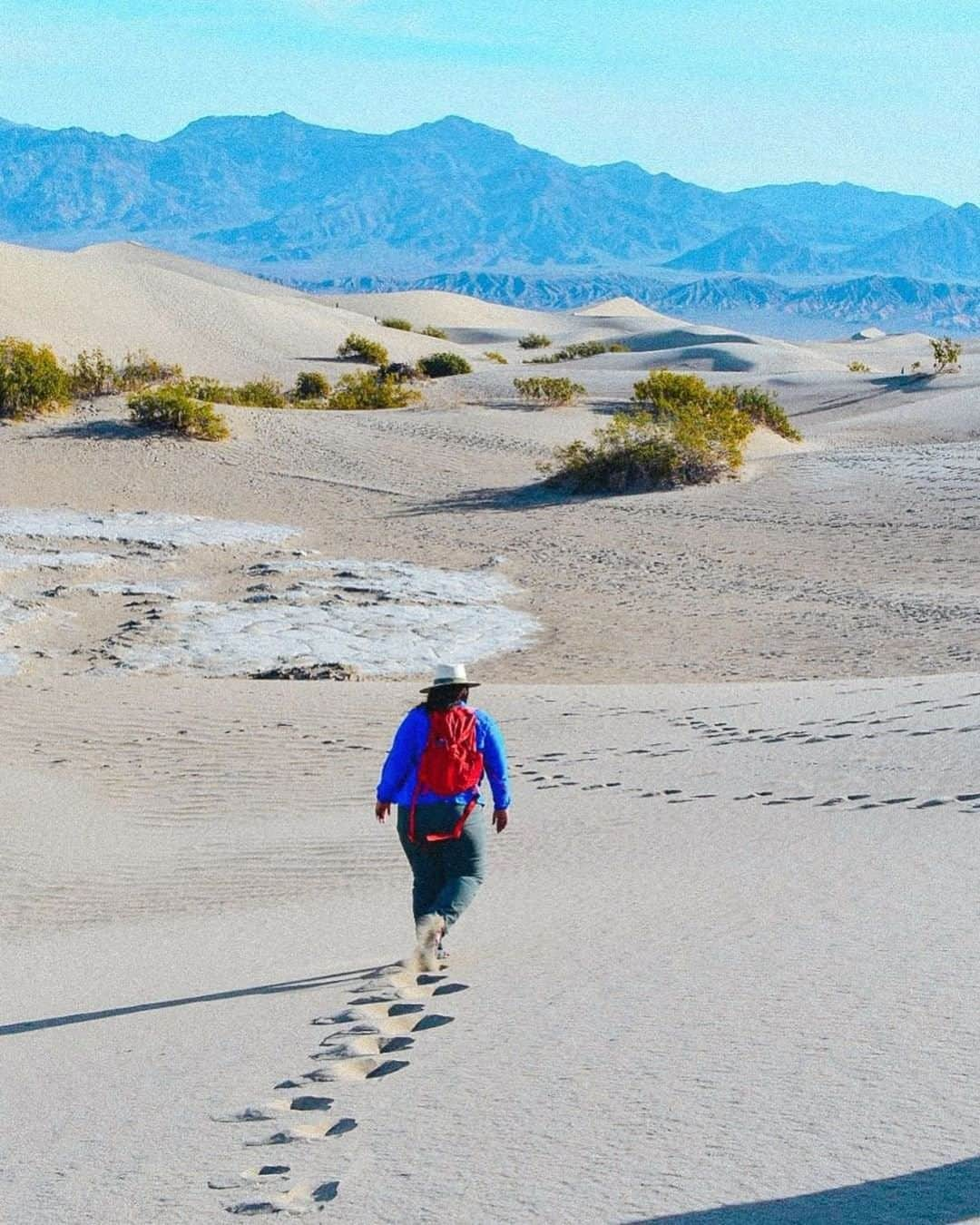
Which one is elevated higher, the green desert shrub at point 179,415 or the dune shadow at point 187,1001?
the green desert shrub at point 179,415

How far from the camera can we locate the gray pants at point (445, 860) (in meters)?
6.22

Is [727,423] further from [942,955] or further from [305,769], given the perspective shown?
[942,955]

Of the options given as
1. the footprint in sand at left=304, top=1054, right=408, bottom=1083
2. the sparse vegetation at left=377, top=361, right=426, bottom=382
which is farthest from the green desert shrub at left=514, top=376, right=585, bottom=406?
the footprint in sand at left=304, top=1054, right=408, bottom=1083

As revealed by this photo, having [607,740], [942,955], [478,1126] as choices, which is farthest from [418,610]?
[478,1126]

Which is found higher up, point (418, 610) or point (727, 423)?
point (727, 423)

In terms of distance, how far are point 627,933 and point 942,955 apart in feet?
4.60

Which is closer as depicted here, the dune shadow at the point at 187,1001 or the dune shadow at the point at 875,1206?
the dune shadow at the point at 875,1206

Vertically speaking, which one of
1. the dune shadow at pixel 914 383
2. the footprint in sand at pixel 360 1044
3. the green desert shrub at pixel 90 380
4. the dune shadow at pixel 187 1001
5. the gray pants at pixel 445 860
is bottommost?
the dune shadow at pixel 187 1001

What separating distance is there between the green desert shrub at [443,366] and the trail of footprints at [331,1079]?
3942 cm

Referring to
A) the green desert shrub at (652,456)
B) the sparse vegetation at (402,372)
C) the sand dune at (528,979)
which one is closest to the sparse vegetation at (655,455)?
the green desert shrub at (652,456)

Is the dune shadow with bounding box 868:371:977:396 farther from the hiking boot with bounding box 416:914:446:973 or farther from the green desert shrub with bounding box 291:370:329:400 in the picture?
the hiking boot with bounding box 416:914:446:973

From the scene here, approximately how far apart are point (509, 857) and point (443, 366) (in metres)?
37.2

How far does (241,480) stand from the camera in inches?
996

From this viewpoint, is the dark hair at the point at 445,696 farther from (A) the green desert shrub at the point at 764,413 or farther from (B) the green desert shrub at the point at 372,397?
(B) the green desert shrub at the point at 372,397
